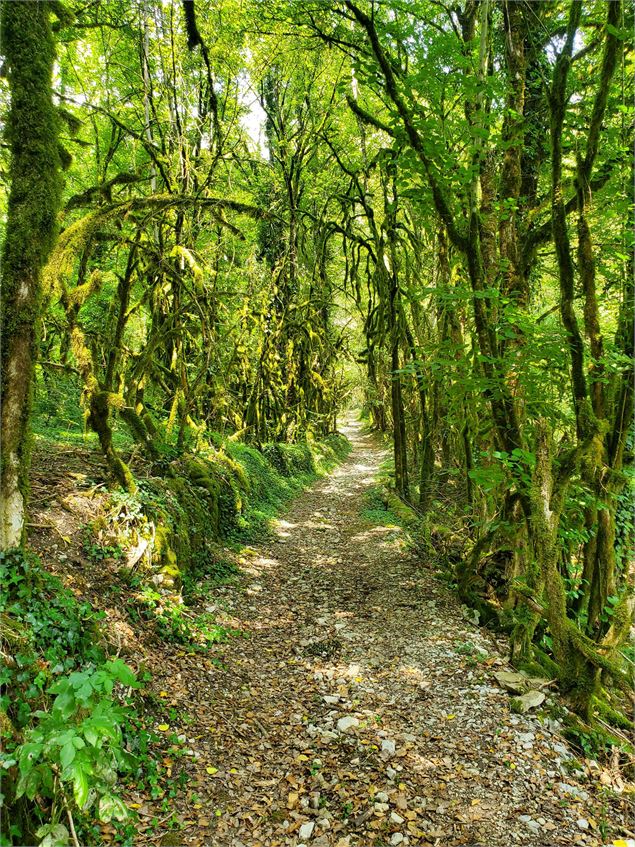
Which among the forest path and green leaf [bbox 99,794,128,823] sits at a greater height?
green leaf [bbox 99,794,128,823]

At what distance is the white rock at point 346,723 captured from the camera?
4.22m

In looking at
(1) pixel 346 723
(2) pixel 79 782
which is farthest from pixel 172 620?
(2) pixel 79 782

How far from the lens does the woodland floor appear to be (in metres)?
3.27

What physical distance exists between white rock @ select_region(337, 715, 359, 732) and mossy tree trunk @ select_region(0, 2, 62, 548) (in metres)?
3.19

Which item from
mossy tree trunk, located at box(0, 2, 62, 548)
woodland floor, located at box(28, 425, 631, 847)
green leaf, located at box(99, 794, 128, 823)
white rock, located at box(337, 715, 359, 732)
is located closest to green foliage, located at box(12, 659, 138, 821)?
green leaf, located at box(99, 794, 128, 823)

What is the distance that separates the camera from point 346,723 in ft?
14.0

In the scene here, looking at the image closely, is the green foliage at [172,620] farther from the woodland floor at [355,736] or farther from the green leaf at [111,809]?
the green leaf at [111,809]

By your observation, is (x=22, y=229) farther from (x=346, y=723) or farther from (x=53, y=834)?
(x=346, y=723)

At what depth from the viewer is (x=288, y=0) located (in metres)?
7.59

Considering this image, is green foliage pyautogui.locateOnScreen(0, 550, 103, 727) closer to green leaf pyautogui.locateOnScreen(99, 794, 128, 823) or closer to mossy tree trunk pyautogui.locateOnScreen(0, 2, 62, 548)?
mossy tree trunk pyautogui.locateOnScreen(0, 2, 62, 548)

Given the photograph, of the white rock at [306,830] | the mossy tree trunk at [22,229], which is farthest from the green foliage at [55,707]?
the white rock at [306,830]

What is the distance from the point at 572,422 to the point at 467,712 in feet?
10.2

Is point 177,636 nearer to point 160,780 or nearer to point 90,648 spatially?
point 90,648

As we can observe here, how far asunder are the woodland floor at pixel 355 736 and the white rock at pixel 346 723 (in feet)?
0.04
